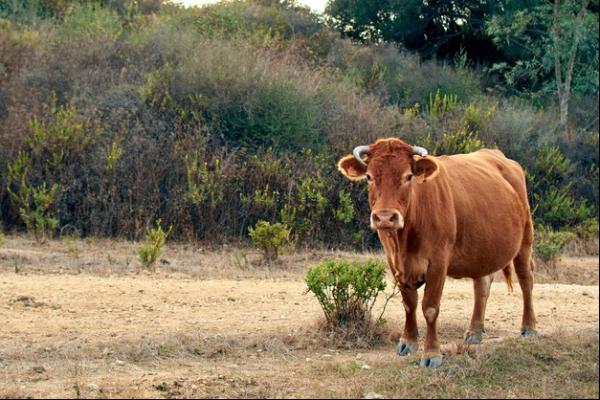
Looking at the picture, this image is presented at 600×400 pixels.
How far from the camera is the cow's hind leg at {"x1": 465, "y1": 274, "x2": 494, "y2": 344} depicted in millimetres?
10258

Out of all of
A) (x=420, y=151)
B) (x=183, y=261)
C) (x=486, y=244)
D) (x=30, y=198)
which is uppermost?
(x=420, y=151)

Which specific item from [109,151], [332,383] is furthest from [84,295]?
[109,151]

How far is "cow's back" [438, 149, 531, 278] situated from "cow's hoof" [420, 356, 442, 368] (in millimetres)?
1023

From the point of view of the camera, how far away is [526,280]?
10.4 metres

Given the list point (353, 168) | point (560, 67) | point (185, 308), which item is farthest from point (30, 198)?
point (560, 67)

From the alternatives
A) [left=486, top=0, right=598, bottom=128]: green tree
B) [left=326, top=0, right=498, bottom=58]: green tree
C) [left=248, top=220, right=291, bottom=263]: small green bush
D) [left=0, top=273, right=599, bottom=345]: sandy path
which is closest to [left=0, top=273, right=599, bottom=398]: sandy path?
[left=0, top=273, right=599, bottom=345]: sandy path

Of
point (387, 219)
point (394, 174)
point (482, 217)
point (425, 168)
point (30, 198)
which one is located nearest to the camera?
point (387, 219)

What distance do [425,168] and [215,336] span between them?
3115 mm

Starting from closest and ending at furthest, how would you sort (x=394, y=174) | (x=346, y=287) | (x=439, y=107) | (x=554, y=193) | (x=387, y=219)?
1. (x=387, y=219)
2. (x=394, y=174)
3. (x=346, y=287)
4. (x=554, y=193)
5. (x=439, y=107)

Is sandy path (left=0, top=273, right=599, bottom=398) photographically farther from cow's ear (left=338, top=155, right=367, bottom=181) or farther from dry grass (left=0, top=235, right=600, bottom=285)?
cow's ear (left=338, top=155, right=367, bottom=181)

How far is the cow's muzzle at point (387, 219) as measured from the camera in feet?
26.8

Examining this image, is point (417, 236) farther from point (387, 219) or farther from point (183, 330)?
point (183, 330)

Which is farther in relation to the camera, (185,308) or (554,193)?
(554,193)

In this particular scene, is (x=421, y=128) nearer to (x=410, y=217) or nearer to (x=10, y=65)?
(x=10, y=65)
